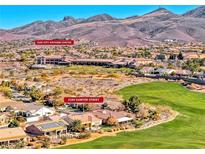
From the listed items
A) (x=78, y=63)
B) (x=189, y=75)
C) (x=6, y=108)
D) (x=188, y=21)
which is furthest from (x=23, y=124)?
(x=188, y=21)

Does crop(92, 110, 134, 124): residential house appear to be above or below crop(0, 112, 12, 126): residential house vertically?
above

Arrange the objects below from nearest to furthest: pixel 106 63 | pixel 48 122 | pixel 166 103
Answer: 1. pixel 48 122
2. pixel 166 103
3. pixel 106 63

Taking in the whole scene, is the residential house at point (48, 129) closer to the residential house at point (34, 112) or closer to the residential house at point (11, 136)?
the residential house at point (11, 136)

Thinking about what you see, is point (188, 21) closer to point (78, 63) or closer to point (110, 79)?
point (78, 63)

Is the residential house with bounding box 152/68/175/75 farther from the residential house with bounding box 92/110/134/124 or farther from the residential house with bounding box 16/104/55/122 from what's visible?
the residential house with bounding box 16/104/55/122

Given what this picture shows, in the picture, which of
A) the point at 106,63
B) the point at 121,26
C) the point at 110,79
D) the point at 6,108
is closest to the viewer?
the point at 6,108

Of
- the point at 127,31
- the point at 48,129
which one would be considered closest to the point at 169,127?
the point at 48,129

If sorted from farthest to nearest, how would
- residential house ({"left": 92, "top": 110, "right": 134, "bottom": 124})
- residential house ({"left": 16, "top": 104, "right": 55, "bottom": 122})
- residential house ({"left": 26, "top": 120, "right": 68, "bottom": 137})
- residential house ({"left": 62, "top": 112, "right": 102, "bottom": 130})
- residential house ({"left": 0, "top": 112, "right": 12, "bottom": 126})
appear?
residential house ({"left": 16, "top": 104, "right": 55, "bottom": 122}), residential house ({"left": 92, "top": 110, "right": 134, "bottom": 124}), residential house ({"left": 0, "top": 112, "right": 12, "bottom": 126}), residential house ({"left": 62, "top": 112, "right": 102, "bottom": 130}), residential house ({"left": 26, "top": 120, "right": 68, "bottom": 137})

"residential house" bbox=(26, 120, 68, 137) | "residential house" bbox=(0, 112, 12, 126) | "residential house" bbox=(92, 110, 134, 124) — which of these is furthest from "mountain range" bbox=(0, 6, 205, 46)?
"residential house" bbox=(26, 120, 68, 137)
